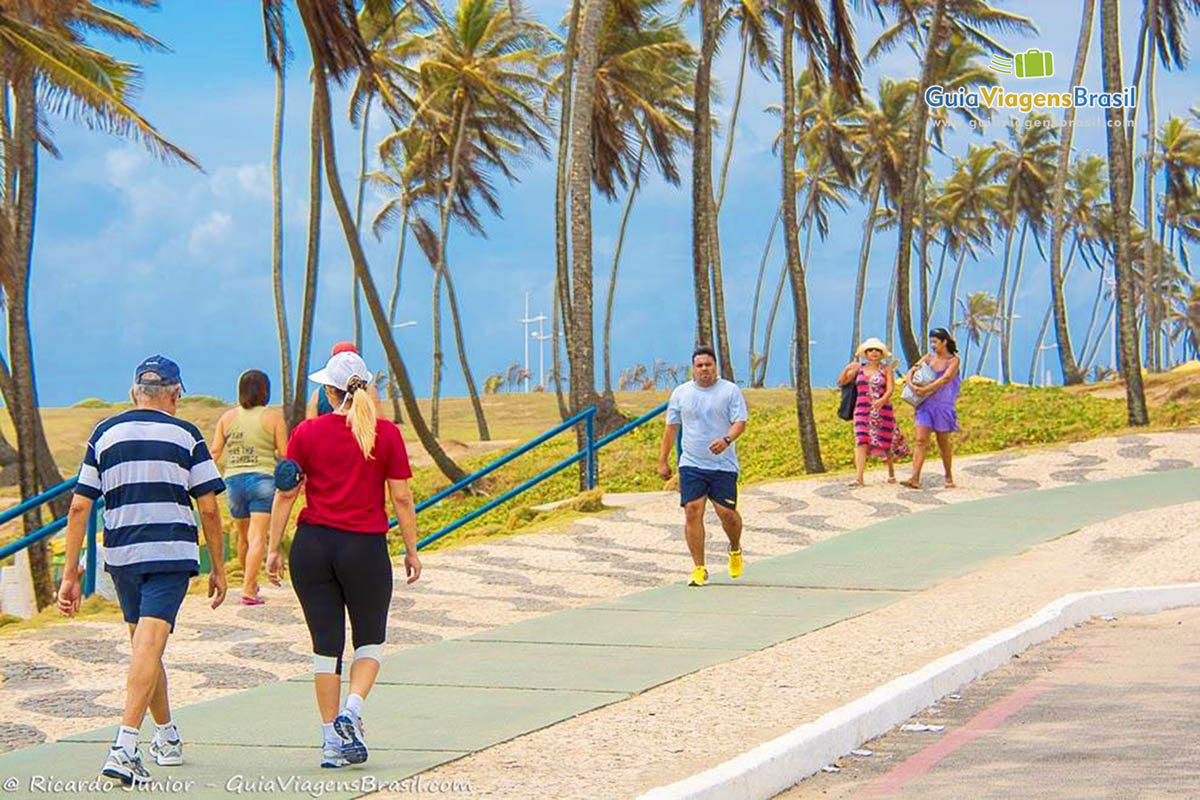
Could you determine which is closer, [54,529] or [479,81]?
[54,529]

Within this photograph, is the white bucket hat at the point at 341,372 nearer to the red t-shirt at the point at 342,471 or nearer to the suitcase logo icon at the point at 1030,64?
the red t-shirt at the point at 342,471

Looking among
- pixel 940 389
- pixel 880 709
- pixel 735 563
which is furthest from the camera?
pixel 940 389

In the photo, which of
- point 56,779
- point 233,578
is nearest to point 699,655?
point 56,779

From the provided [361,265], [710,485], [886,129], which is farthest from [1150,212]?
[710,485]

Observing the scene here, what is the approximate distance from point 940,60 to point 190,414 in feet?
82.7

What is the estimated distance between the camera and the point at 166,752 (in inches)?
268

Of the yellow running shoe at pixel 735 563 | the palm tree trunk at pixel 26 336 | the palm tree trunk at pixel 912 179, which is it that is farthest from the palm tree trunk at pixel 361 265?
the yellow running shoe at pixel 735 563

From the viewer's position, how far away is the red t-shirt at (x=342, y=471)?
22.1 ft

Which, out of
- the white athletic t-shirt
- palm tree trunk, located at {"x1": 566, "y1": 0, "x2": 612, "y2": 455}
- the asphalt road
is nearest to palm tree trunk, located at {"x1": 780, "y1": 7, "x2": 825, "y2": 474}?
palm tree trunk, located at {"x1": 566, "y1": 0, "x2": 612, "y2": 455}

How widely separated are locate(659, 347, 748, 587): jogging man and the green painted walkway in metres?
0.65

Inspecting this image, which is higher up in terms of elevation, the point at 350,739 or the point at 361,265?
the point at 361,265

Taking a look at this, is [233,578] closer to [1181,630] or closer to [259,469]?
[259,469]

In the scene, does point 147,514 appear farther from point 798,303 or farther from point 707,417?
point 798,303

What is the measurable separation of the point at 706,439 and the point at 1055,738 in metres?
5.44
